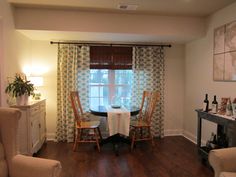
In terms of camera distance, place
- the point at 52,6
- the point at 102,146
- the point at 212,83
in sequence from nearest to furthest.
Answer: the point at 52,6, the point at 212,83, the point at 102,146

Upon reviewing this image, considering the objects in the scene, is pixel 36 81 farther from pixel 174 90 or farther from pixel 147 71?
pixel 174 90

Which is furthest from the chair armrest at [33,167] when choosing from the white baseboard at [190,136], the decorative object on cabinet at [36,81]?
the white baseboard at [190,136]

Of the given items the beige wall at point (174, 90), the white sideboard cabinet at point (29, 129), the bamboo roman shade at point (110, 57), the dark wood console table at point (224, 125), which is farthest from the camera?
the beige wall at point (174, 90)

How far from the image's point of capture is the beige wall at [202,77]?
11.0 ft

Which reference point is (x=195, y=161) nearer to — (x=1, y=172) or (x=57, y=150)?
(x=57, y=150)

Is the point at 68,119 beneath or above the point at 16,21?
beneath

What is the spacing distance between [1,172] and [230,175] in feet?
6.54

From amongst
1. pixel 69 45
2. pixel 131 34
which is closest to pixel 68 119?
pixel 69 45

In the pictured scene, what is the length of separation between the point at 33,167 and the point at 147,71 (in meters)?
3.40

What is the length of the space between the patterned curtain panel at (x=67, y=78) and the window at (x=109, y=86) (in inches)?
14.3

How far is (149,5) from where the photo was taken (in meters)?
3.26

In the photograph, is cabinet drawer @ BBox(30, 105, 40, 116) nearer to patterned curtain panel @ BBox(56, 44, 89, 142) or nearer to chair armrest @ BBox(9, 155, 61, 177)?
patterned curtain panel @ BBox(56, 44, 89, 142)

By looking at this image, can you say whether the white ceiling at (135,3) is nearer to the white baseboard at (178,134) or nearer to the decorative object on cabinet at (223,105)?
the decorative object on cabinet at (223,105)

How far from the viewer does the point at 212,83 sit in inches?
146
